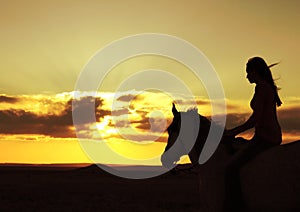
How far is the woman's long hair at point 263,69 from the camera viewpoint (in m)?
8.61

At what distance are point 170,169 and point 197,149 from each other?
717 millimetres

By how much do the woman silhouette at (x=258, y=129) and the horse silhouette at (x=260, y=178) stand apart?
0.38 feet

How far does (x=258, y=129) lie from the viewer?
844cm

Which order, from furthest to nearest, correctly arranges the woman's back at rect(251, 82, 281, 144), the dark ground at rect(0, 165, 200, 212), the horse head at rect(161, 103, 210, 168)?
the dark ground at rect(0, 165, 200, 212) < the horse head at rect(161, 103, 210, 168) < the woman's back at rect(251, 82, 281, 144)

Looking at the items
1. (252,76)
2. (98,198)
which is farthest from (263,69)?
(98,198)

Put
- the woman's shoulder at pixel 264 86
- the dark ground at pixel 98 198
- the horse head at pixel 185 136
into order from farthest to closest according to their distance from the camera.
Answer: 1. the dark ground at pixel 98 198
2. the horse head at pixel 185 136
3. the woman's shoulder at pixel 264 86

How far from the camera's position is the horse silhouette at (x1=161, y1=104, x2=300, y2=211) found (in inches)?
321

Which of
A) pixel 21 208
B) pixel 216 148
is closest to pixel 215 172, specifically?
pixel 216 148

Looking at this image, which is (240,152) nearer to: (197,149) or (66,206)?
(197,149)

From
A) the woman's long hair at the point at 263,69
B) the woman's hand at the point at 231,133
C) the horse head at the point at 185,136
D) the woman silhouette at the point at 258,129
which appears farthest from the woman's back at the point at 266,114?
the horse head at the point at 185,136

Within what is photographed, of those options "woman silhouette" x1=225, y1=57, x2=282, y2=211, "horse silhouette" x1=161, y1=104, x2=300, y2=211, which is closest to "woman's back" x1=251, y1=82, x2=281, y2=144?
"woman silhouette" x1=225, y1=57, x2=282, y2=211

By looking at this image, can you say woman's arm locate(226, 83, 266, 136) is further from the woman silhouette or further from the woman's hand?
the woman's hand

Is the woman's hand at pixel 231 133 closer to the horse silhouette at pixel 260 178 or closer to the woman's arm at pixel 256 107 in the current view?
the horse silhouette at pixel 260 178

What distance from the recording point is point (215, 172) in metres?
8.84
